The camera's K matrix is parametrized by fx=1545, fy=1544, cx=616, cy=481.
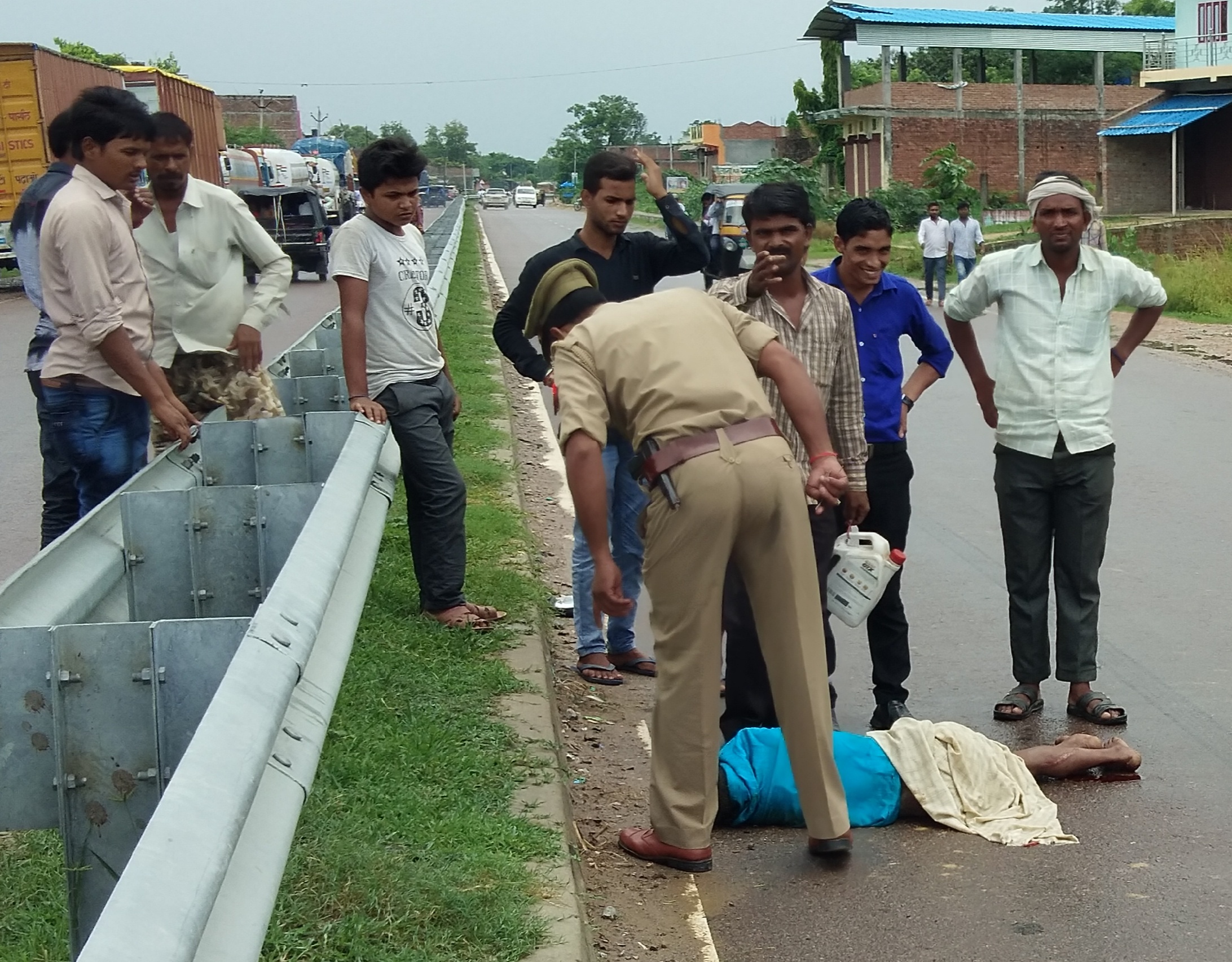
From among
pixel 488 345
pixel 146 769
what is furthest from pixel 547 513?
pixel 488 345

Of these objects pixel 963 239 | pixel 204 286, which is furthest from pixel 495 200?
pixel 204 286

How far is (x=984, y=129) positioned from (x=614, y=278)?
5014cm

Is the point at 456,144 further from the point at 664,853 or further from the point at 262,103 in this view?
the point at 664,853

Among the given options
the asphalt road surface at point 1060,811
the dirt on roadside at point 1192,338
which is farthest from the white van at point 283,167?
the asphalt road surface at point 1060,811

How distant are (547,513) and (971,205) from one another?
1355 inches

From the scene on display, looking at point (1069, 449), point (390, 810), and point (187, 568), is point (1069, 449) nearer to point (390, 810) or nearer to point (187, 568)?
point (390, 810)

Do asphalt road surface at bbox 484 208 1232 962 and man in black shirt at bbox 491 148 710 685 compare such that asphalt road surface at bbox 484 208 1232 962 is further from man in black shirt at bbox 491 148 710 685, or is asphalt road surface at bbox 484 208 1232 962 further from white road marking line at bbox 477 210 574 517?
white road marking line at bbox 477 210 574 517

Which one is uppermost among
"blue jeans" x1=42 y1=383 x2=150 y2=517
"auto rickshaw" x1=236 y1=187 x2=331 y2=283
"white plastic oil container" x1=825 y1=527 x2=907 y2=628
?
"auto rickshaw" x1=236 y1=187 x2=331 y2=283

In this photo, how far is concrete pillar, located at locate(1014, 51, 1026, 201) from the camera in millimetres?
53031

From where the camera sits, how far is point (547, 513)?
9.35 metres

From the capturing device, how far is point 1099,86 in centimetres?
5322

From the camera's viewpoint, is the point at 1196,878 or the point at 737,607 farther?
the point at 737,607

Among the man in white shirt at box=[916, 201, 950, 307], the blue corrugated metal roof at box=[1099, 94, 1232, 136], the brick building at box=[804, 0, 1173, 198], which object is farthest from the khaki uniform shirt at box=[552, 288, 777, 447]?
the brick building at box=[804, 0, 1173, 198]

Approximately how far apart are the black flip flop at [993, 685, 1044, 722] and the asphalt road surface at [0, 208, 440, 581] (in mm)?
3049
